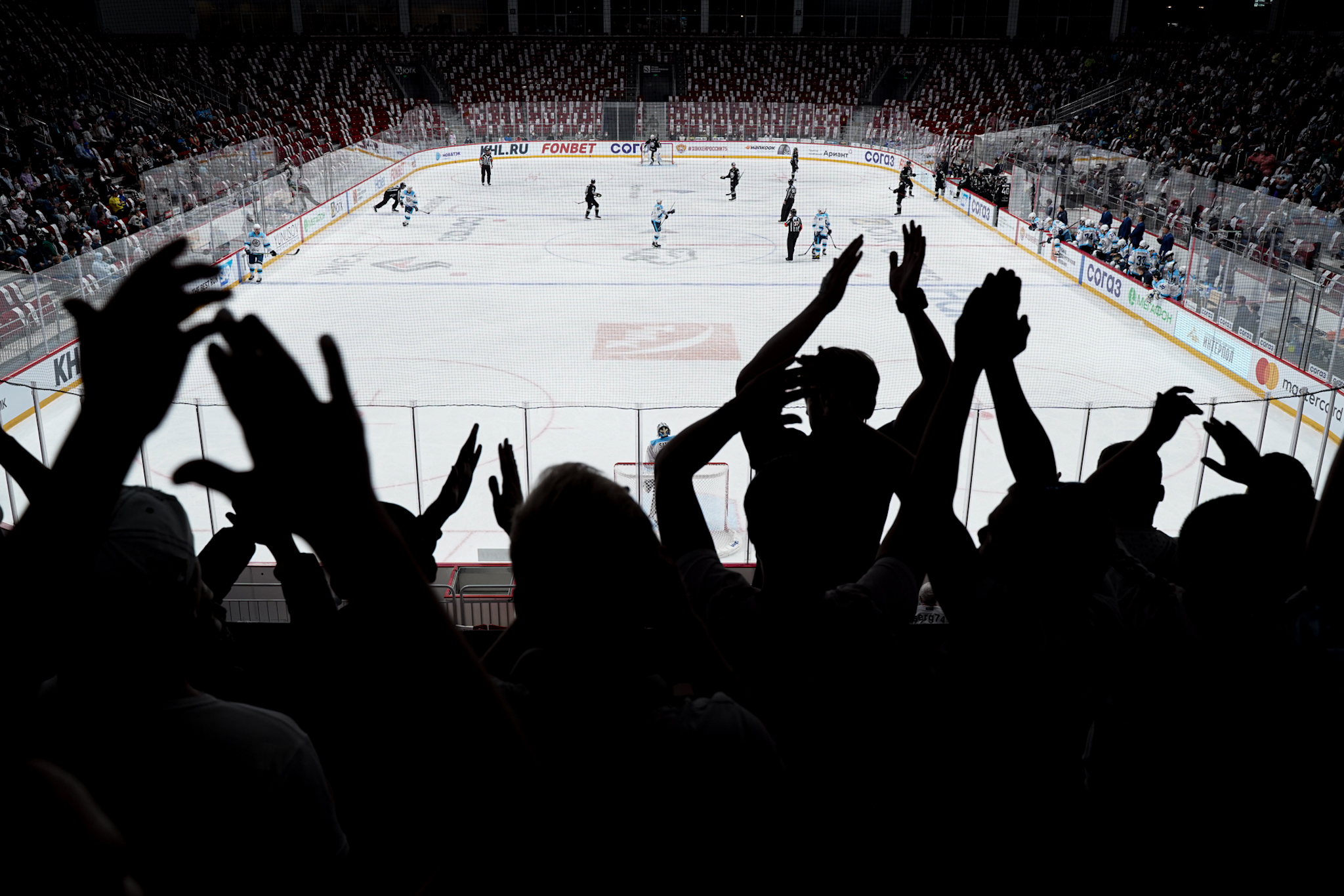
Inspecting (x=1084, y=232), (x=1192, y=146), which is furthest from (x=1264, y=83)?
(x=1084, y=232)

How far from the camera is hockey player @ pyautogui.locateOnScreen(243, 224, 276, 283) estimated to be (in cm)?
1834

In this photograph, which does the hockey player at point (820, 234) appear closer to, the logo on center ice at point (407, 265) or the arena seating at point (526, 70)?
the logo on center ice at point (407, 265)

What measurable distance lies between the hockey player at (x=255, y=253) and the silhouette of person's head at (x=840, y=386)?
57.7 ft

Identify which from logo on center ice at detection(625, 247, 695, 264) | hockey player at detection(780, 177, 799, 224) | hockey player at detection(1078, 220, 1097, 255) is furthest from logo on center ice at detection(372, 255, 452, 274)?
hockey player at detection(1078, 220, 1097, 255)

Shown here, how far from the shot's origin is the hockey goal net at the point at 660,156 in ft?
124

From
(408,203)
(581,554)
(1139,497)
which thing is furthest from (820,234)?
(581,554)

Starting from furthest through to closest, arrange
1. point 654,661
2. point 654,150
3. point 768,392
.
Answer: point 654,150, point 768,392, point 654,661

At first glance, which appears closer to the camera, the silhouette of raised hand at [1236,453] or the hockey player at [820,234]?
the silhouette of raised hand at [1236,453]

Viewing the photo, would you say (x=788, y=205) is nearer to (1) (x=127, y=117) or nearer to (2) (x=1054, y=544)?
(1) (x=127, y=117)

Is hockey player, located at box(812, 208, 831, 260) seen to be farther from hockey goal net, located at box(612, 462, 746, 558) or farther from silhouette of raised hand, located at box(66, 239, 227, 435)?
silhouette of raised hand, located at box(66, 239, 227, 435)

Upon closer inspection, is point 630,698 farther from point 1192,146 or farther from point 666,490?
point 1192,146

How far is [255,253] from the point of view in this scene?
724 inches

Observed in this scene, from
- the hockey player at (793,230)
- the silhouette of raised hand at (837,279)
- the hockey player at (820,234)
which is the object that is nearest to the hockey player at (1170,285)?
the hockey player at (793,230)

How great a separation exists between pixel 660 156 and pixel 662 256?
1819 centimetres
